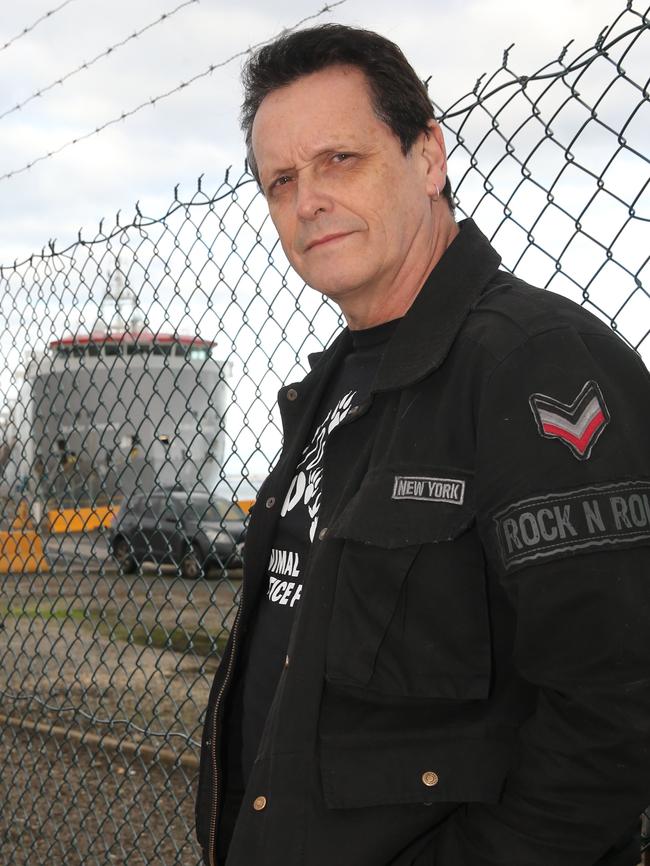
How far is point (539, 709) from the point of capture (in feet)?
4.48

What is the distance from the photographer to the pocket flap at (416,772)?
1.41m

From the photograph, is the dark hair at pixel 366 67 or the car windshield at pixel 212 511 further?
the car windshield at pixel 212 511

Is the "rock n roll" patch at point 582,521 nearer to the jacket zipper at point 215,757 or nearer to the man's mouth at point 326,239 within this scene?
the man's mouth at point 326,239

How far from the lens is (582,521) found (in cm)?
129

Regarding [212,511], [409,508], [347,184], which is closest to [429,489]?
[409,508]

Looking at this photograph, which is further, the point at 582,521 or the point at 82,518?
the point at 82,518

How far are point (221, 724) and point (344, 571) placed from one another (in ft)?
2.16

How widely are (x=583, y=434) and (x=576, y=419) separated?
2 centimetres

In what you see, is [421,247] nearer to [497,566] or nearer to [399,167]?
[399,167]

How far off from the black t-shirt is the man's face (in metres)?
0.14

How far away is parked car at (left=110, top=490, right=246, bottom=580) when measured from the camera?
3.53 meters

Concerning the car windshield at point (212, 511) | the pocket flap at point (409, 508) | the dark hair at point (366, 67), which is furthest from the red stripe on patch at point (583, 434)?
the car windshield at point (212, 511)

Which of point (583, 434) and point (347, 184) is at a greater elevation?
point (347, 184)

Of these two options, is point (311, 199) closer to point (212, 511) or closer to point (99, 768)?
point (99, 768)
